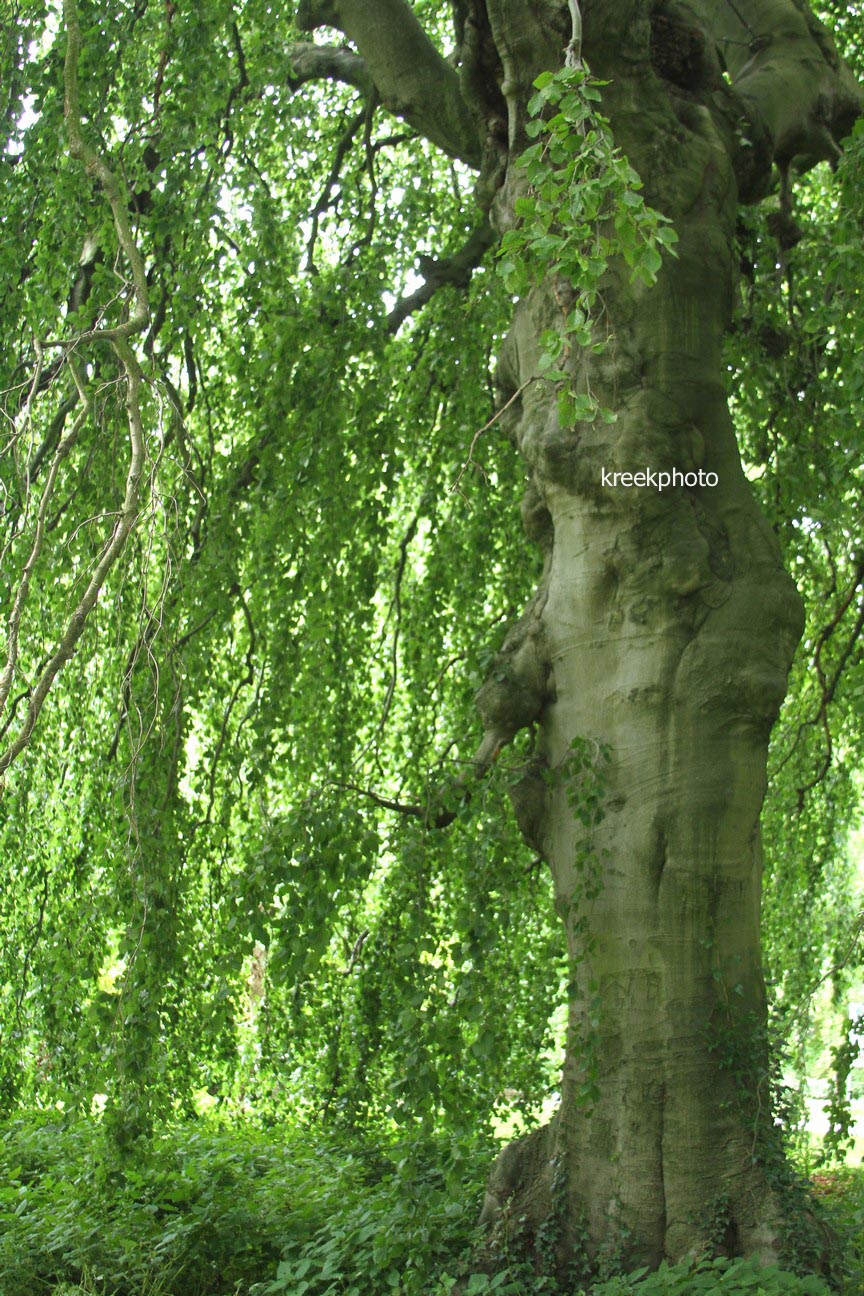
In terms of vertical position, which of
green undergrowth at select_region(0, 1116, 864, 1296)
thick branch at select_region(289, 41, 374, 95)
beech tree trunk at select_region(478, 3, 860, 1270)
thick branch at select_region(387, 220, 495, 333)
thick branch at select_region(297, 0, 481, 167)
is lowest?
green undergrowth at select_region(0, 1116, 864, 1296)

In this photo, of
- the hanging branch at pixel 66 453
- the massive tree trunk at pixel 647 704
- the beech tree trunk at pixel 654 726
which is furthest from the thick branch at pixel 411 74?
the hanging branch at pixel 66 453

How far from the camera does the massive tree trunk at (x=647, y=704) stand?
9.10 ft

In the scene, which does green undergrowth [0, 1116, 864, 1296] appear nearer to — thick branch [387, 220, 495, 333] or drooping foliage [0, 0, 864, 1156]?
drooping foliage [0, 0, 864, 1156]

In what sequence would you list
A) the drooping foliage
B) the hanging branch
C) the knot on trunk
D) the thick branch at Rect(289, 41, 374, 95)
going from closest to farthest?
the hanging branch < the drooping foliage < the knot on trunk < the thick branch at Rect(289, 41, 374, 95)

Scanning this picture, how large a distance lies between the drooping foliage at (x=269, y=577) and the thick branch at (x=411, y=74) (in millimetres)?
286

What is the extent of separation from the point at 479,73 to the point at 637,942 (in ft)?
8.07

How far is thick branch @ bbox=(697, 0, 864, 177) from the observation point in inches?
157

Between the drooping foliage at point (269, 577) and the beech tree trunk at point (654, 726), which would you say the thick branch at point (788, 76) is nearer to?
the drooping foliage at point (269, 577)

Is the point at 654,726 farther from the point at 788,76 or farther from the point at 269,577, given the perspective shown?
the point at 788,76

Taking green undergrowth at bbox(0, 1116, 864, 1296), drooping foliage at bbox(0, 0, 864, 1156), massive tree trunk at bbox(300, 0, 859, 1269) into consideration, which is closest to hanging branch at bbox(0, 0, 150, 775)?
drooping foliage at bbox(0, 0, 864, 1156)

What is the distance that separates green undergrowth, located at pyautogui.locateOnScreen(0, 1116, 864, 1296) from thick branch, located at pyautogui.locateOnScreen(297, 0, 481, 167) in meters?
3.06

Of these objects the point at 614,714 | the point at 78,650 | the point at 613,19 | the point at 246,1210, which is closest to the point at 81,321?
the point at 78,650

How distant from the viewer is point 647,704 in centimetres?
297

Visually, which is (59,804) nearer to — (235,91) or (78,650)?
(78,650)
